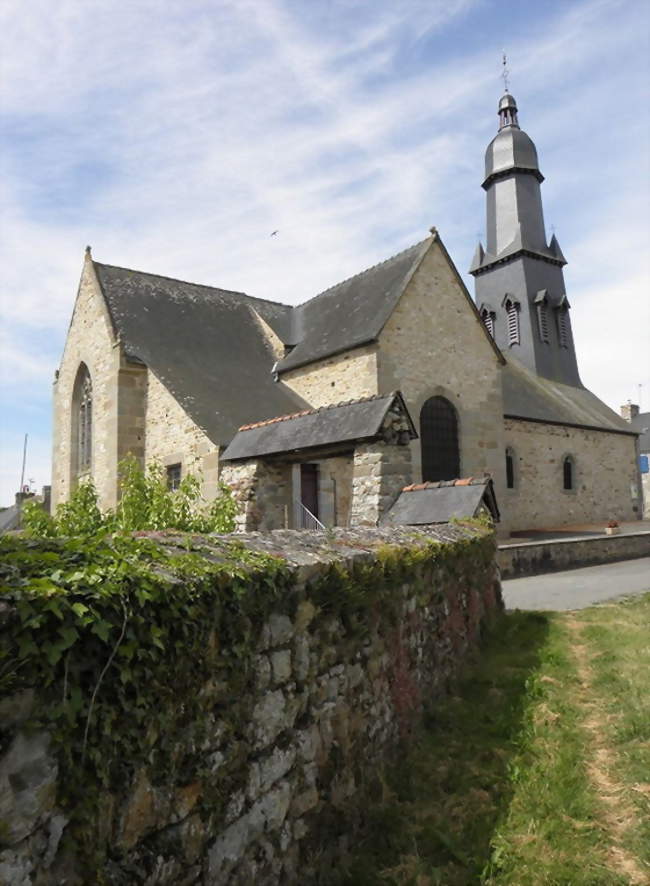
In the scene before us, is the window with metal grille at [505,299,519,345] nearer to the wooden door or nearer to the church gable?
the church gable


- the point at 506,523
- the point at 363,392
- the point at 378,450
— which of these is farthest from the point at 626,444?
the point at 378,450

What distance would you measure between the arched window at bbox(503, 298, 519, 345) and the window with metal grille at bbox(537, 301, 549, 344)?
3.29 ft

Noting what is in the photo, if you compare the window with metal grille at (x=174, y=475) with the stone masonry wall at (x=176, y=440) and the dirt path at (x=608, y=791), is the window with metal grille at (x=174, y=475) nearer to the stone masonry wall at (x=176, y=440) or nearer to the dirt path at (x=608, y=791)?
the stone masonry wall at (x=176, y=440)

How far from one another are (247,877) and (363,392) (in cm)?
1507

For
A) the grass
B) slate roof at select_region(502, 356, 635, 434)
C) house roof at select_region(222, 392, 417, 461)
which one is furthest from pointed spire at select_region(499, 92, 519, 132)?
the grass

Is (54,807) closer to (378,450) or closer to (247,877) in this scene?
(247,877)

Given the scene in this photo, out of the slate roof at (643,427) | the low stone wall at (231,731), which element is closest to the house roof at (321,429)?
the low stone wall at (231,731)

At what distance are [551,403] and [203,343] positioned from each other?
15.1 meters

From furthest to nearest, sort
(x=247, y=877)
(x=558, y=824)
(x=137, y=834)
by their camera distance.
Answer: (x=558, y=824) → (x=247, y=877) → (x=137, y=834)

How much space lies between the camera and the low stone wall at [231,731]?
201 cm

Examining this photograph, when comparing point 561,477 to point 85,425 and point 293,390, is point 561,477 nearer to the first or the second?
point 293,390

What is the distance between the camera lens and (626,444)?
3083 cm

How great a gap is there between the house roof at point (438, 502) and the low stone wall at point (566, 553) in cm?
450

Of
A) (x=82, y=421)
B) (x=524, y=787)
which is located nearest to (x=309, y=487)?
(x=82, y=421)
